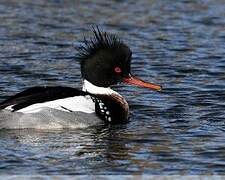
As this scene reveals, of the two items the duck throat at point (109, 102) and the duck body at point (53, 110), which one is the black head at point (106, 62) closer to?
the duck throat at point (109, 102)

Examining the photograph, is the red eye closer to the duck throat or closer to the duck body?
the duck throat

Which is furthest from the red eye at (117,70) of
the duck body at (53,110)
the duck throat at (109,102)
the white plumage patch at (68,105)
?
the white plumage patch at (68,105)

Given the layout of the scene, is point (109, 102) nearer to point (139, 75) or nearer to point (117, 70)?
point (117, 70)

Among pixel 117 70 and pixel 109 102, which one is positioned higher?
pixel 117 70

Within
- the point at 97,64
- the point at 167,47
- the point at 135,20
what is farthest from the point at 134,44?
the point at 97,64

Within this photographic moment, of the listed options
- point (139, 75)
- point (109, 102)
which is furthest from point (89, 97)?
point (139, 75)

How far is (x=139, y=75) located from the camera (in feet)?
54.7

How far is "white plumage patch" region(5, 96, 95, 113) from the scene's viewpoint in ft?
43.2

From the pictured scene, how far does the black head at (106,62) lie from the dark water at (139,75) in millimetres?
645

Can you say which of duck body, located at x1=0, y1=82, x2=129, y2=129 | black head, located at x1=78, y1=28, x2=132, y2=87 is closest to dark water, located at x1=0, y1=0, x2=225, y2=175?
duck body, located at x1=0, y1=82, x2=129, y2=129

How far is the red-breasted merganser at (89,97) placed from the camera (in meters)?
13.1

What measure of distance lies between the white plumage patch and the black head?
59 cm

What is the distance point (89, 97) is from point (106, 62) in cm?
61

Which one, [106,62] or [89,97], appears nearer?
[89,97]
